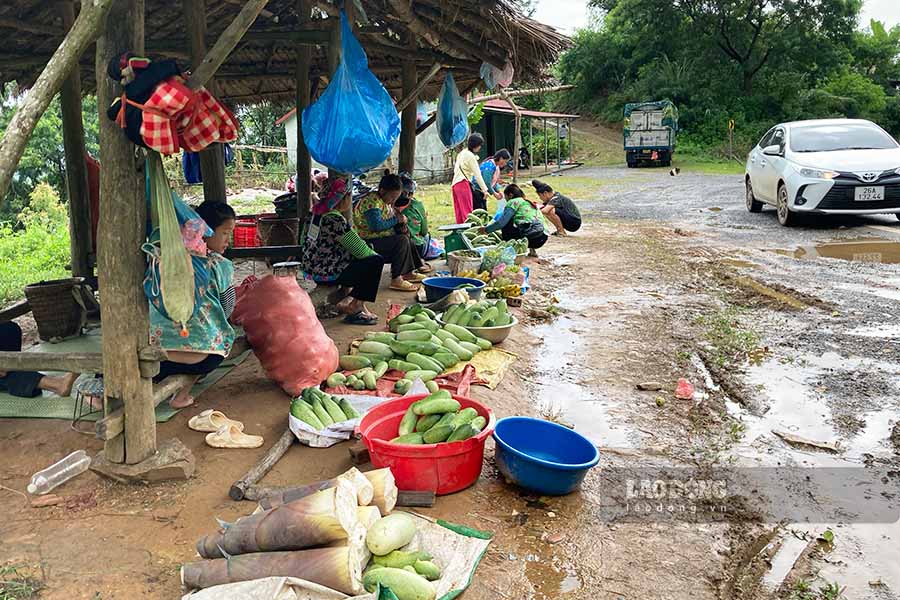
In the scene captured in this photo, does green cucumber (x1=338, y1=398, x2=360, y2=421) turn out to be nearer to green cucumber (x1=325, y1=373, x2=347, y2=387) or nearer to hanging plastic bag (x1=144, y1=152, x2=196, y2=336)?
green cucumber (x1=325, y1=373, x2=347, y2=387)

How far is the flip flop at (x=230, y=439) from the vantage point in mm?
3820

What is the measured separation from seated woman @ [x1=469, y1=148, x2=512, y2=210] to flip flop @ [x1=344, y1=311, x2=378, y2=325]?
4.74m

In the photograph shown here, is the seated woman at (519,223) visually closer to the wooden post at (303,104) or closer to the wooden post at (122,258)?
the wooden post at (303,104)

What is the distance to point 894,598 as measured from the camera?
263 cm

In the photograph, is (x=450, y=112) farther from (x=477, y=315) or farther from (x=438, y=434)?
(x=438, y=434)

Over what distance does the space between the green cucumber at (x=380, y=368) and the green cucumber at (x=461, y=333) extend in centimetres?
75

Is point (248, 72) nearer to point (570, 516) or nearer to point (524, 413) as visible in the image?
point (524, 413)

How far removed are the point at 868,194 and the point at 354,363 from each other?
8842 mm

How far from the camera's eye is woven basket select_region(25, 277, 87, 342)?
5410 mm

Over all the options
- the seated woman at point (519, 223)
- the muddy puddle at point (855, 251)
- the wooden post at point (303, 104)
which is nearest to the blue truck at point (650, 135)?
the muddy puddle at point (855, 251)

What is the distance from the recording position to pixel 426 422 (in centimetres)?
356

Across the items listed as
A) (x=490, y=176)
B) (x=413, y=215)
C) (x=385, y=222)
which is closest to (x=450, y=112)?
(x=413, y=215)

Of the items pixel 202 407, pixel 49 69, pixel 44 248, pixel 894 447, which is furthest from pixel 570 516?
pixel 44 248

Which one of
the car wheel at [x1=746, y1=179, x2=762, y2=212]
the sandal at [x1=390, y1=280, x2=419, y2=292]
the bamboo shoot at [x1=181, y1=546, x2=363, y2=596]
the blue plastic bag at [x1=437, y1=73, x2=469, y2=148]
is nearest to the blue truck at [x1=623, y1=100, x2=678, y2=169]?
the car wheel at [x1=746, y1=179, x2=762, y2=212]
